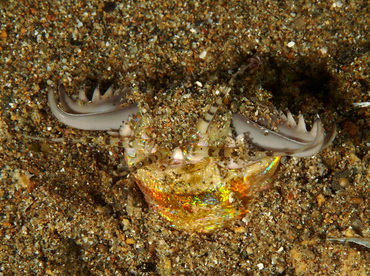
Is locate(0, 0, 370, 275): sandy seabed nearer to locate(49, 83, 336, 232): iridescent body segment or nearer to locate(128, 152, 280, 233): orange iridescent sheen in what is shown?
locate(128, 152, 280, 233): orange iridescent sheen

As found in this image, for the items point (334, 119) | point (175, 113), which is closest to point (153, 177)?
point (175, 113)

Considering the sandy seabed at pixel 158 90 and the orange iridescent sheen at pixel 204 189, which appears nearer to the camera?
the orange iridescent sheen at pixel 204 189

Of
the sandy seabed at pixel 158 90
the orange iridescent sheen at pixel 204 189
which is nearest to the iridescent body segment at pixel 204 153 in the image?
the orange iridescent sheen at pixel 204 189

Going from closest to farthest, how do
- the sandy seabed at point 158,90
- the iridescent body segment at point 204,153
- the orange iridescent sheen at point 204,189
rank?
the iridescent body segment at point 204,153, the orange iridescent sheen at point 204,189, the sandy seabed at point 158,90

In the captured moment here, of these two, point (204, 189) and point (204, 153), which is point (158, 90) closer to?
point (204, 153)

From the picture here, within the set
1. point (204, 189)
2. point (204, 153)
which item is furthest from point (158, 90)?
point (204, 189)

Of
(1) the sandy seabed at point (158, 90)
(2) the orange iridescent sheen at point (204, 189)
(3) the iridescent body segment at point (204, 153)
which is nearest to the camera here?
(3) the iridescent body segment at point (204, 153)

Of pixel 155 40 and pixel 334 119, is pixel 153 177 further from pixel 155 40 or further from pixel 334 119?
pixel 334 119

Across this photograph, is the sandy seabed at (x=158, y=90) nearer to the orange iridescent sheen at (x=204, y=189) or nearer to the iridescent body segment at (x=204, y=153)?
the orange iridescent sheen at (x=204, y=189)
